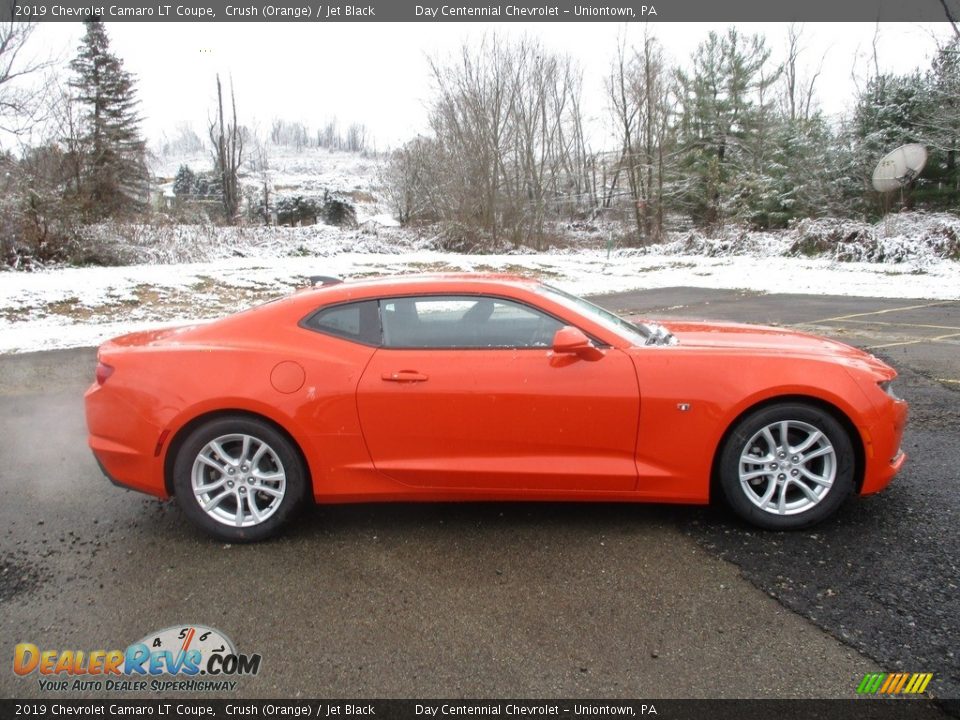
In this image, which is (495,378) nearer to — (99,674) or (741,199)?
(99,674)

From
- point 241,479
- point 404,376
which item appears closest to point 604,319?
point 404,376

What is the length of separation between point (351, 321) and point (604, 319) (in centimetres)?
143

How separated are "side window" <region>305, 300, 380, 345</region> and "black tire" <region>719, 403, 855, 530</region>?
1938 mm

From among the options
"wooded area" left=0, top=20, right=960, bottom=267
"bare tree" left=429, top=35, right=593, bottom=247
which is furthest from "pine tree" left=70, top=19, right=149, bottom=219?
"bare tree" left=429, top=35, right=593, bottom=247

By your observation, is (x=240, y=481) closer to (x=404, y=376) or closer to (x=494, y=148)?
(x=404, y=376)

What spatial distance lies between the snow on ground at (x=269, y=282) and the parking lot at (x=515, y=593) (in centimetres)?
790

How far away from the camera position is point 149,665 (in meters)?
2.48

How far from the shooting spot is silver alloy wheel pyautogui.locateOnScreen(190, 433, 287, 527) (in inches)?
133

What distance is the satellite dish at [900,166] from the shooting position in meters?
23.7

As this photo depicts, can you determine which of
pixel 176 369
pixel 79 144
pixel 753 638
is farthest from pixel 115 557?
pixel 79 144

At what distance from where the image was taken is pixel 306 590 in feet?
9.64

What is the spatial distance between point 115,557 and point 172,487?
420 millimetres

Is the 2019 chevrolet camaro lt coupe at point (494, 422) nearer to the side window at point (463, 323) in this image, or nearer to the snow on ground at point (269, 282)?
the side window at point (463, 323)

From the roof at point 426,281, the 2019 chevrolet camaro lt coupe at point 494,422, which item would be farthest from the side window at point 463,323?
the roof at point 426,281
